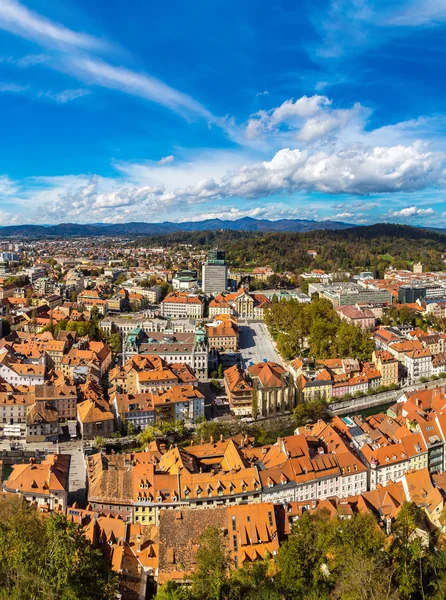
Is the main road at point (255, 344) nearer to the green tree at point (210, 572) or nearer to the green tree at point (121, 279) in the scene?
the green tree at point (210, 572)

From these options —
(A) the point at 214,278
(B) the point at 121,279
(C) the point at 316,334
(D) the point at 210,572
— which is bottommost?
(D) the point at 210,572

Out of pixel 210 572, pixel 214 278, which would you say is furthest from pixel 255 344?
pixel 210 572

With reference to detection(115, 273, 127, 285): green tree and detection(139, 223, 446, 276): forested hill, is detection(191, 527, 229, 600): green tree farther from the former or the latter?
detection(139, 223, 446, 276): forested hill

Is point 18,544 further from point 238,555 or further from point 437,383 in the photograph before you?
point 437,383

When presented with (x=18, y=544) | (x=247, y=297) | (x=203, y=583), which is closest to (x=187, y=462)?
(x=203, y=583)

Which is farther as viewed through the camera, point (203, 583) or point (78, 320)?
point (78, 320)

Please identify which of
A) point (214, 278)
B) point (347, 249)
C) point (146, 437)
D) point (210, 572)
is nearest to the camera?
point (210, 572)

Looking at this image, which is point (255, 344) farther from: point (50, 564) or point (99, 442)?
point (50, 564)
